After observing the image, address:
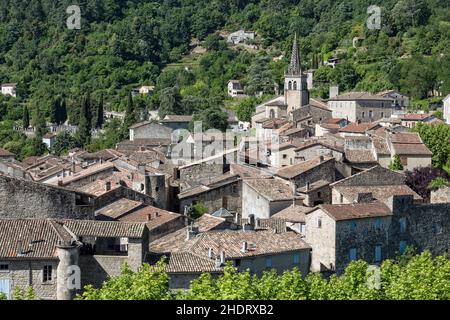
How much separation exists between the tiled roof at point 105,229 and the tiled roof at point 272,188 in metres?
11.1

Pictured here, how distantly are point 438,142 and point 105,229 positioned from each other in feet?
85.1

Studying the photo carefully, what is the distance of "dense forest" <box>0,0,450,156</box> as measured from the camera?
8550 cm

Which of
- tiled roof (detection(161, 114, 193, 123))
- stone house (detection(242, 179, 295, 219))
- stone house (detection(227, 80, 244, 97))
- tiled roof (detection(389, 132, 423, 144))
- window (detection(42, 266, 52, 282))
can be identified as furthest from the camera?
stone house (detection(227, 80, 244, 97))

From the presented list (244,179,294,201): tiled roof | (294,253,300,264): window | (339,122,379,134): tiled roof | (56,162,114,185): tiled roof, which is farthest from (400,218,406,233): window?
(339,122,379,134): tiled roof

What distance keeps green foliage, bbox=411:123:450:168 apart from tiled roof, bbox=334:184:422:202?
8.09 m

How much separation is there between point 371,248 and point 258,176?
27.9 ft

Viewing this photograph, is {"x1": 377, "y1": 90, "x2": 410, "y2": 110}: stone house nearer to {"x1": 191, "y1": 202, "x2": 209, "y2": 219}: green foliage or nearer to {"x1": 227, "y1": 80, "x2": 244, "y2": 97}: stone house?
{"x1": 227, "y1": 80, "x2": 244, "y2": 97}: stone house

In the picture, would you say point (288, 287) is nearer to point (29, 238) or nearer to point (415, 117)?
point (29, 238)

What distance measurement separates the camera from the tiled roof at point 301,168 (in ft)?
134

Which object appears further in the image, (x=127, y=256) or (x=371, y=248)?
(x=371, y=248)

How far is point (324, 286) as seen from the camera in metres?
22.2

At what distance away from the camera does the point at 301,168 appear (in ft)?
137

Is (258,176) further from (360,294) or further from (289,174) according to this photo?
(360,294)
